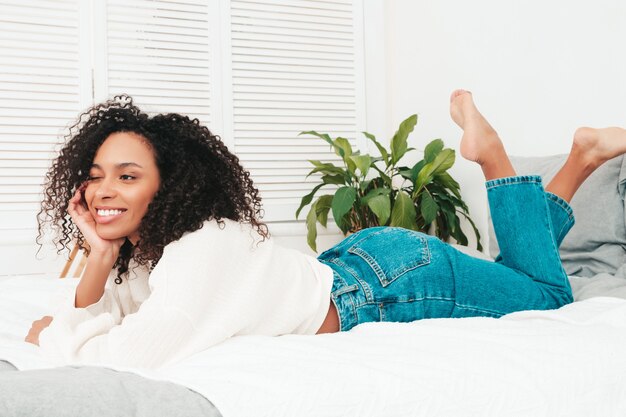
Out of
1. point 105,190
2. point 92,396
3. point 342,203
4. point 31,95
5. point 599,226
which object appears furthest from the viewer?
point 31,95

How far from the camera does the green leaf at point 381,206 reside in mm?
2791

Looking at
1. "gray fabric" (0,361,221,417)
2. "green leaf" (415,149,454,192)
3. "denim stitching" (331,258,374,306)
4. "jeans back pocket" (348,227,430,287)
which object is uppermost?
"green leaf" (415,149,454,192)

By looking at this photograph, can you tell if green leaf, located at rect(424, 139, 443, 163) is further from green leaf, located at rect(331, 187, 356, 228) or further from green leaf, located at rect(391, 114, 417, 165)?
green leaf, located at rect(331, 187, 356, 228)

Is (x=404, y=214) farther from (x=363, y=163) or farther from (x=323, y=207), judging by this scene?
(x=323, y=207)

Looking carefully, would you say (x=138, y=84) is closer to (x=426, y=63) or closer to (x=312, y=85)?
(x=312, y=85)

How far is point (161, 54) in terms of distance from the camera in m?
3.31

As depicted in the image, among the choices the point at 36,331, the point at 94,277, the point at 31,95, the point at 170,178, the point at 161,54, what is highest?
the point at 161,54

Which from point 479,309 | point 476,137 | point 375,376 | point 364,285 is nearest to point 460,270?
point 479,309

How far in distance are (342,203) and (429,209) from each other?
0.39 metres

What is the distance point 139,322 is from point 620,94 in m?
1.78

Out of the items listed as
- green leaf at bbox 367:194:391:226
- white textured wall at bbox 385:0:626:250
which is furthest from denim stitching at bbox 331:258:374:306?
green leaf at bbox 367:194:391:226

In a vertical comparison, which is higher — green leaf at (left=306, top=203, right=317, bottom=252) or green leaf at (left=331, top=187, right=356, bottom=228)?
green leaf at (left=331, top=187, right=356, bottom=228)

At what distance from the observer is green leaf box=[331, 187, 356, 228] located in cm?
292

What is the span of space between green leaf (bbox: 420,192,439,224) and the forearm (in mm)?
1785
